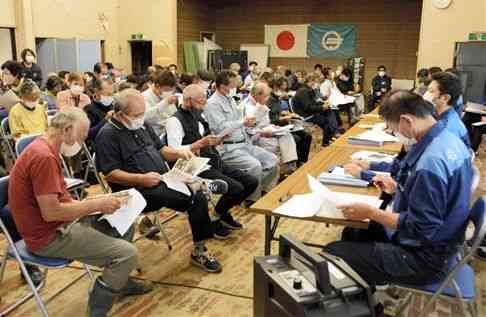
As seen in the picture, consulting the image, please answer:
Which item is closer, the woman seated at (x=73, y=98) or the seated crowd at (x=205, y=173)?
the seated crowd at (x=205, y=173)

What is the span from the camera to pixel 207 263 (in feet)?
10.6

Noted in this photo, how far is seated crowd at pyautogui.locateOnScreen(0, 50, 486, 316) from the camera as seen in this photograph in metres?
1.91

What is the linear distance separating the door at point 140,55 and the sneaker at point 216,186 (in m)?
10.8

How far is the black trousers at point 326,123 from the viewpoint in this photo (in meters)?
7.45

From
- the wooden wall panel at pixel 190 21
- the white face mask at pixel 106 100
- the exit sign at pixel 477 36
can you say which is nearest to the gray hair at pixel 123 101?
the white face mask at pixel 106 100

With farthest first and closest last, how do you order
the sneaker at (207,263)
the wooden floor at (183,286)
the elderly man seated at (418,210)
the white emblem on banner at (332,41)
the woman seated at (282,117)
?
the white emblem on banner at (332,41)
the woman seated at (282,117)
the sneaker at (207,263)
the wooden floor at (183,286)
the elderly man seated at (418,210)

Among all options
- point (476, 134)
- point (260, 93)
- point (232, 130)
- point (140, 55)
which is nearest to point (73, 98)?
point (260, 93)

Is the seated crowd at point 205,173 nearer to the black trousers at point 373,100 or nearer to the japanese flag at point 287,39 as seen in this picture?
the black trousers at point 373,100

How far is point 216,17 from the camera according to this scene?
1533cm

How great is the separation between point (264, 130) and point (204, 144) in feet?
4.42

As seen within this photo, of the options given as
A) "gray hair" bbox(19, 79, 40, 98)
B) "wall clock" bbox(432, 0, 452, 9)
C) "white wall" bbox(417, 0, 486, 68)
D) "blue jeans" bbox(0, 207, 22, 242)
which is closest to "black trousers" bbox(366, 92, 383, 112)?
"white wall" bbox(417, 0, 486, 68)

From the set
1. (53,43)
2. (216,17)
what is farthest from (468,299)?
(216,17)

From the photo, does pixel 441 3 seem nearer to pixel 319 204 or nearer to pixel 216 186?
pixel 216 186

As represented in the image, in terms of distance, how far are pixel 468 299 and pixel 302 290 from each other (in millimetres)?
1036
